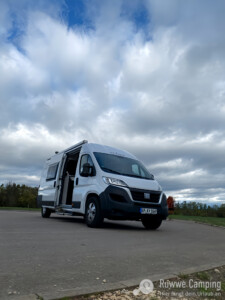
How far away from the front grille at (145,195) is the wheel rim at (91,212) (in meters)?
1.18

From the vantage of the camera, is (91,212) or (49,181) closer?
(91,212)

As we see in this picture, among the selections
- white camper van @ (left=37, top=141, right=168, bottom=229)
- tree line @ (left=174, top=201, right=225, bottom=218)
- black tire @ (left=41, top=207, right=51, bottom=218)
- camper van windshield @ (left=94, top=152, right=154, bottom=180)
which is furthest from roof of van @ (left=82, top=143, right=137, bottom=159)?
tree line @ (left=174, top=201, right=225, bottom=218)

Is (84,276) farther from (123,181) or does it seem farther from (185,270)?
(123,181)

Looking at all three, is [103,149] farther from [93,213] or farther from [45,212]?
[45,212]

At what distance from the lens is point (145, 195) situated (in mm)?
8742

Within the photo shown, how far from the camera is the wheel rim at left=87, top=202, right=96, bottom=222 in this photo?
8.74 m

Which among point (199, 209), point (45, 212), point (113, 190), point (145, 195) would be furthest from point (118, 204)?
point (199, 209)

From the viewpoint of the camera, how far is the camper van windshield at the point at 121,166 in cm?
911

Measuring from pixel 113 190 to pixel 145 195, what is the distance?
1006 millimetres

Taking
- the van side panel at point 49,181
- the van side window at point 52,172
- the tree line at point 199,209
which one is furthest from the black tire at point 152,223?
the tree line at point 199,209

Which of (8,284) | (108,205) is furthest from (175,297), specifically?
(108,205)

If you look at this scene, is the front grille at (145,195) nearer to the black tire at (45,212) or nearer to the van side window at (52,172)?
the van side window at (52,172)

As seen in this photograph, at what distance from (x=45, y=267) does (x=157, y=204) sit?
5.67 m

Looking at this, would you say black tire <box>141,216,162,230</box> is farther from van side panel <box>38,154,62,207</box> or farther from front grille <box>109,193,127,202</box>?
van side panel <box>38,154,62,207</box>
